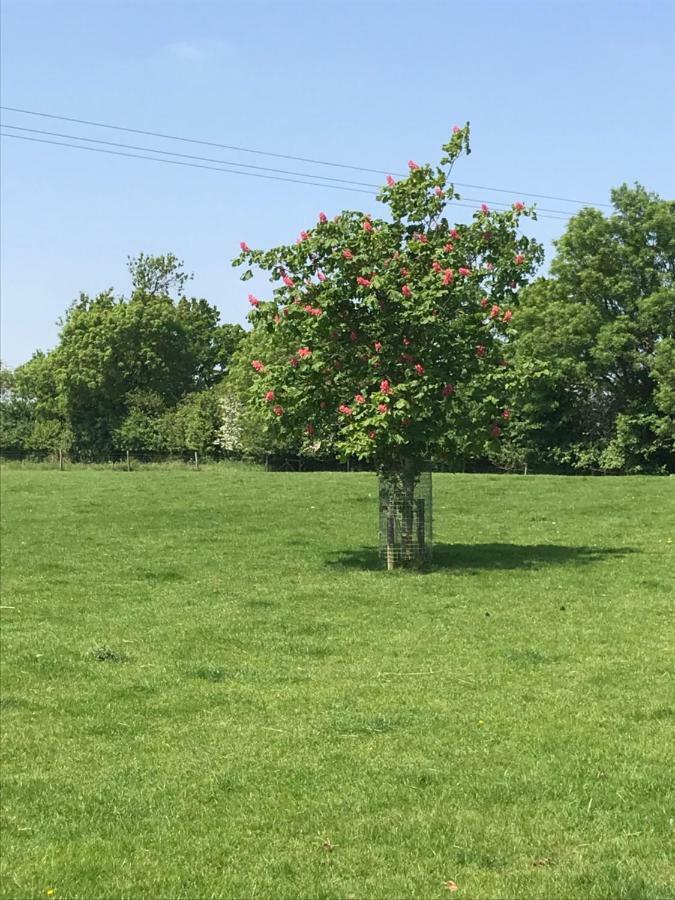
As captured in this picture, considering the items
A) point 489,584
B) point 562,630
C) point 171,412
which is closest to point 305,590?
point 489,584

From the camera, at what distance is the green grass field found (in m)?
5.30

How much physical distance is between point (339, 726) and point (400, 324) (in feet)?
31.1

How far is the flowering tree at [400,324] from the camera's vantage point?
636 inches

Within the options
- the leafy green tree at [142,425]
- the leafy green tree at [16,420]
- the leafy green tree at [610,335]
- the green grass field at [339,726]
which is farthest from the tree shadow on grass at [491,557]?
the leafy green tree at [16,420]

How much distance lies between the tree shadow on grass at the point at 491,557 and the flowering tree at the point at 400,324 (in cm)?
115

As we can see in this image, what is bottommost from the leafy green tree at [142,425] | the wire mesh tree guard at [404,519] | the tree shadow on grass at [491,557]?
the tree shadow on grass at [491,557]

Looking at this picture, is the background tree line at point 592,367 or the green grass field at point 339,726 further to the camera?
the background tree line at point 592,367

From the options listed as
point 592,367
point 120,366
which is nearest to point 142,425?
point 120,366

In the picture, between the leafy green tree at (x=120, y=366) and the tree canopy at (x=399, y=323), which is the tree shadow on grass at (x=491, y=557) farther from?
the leafy green tree at (x=120, y=366)

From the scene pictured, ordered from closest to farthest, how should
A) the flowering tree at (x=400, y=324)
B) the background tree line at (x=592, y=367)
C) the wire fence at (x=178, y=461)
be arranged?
the flowering tree at (x=400, y=324), the background tree line at (x=592, y=367), the wire fence at (x=178, y=461)

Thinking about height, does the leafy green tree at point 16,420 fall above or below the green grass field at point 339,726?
above

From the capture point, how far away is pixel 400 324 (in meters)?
16.2

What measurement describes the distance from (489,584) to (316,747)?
Answer: 820 centimetres

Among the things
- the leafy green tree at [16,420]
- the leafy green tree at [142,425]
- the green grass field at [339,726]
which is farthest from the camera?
the leafy green tree at [16,420]
